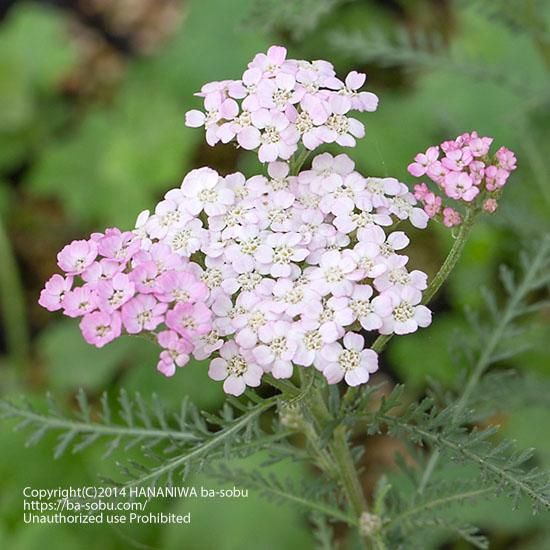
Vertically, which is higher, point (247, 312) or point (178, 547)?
point (247, 312)

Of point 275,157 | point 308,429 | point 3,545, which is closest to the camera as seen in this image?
point 275,157

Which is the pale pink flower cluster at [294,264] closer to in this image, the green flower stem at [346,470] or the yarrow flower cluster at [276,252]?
the yarrow flower cluster at [276,252]

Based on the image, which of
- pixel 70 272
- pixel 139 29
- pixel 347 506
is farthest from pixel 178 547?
pixel 139 29

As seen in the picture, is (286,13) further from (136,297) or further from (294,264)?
(136,297)

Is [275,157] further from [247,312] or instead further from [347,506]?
[347,506]

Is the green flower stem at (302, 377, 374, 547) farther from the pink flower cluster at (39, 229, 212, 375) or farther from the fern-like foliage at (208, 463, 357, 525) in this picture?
the pink flower cluster at (39, 229, 212, 375)

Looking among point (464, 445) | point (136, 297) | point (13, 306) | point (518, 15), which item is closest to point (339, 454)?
point (464, 445)

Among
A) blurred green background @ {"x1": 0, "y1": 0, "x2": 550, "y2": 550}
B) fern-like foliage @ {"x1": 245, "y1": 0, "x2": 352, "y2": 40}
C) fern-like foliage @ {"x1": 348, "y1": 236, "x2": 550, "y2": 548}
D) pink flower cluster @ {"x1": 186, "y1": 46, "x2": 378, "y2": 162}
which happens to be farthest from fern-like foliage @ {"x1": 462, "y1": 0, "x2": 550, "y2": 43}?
pink flower cluster @ {"x1": 186, "y1": 46, "x2": 378, "y2": 162}
